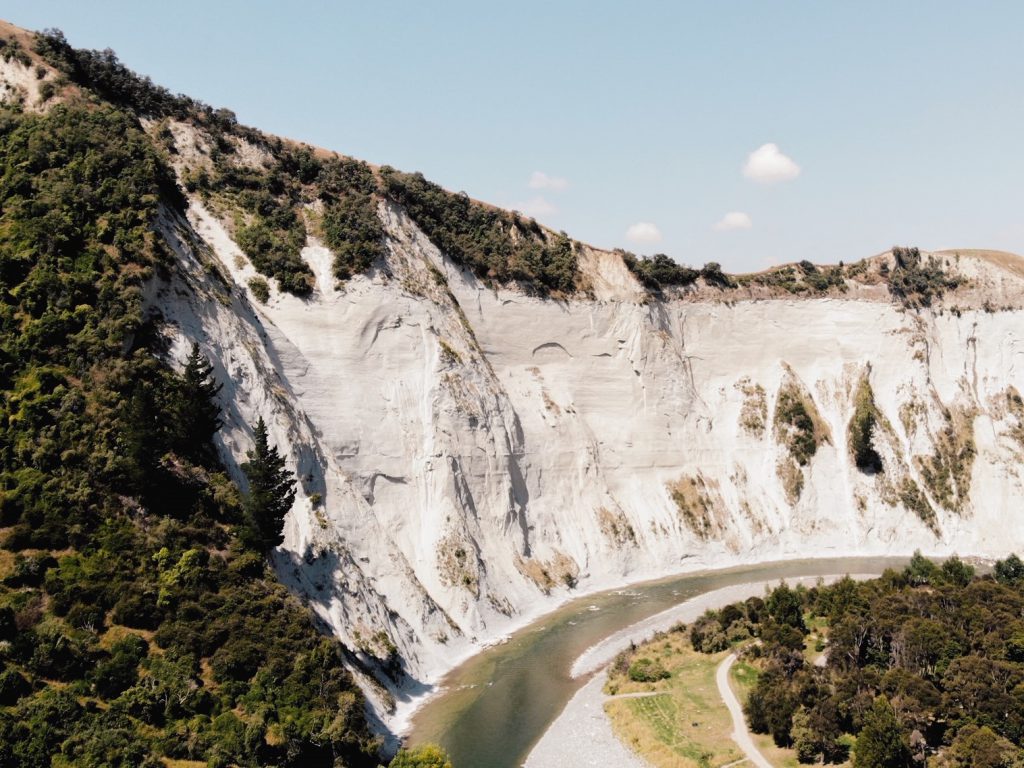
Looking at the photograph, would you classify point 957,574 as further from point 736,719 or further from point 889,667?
point 736,719

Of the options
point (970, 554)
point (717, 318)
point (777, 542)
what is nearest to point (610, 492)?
point (777, 542)

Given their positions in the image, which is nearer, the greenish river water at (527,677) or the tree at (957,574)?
the greenish river water at (527,677)

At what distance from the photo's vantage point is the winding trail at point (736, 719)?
32281 mm

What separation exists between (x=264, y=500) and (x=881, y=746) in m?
25.4

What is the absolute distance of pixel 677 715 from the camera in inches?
1433

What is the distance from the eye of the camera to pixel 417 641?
4350 centimetres

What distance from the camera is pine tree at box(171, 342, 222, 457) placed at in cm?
3781

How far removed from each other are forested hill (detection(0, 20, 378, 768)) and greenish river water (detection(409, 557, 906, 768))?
5.40m

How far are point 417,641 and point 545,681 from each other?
22.7ft

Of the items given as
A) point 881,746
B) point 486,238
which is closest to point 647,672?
point 881,746

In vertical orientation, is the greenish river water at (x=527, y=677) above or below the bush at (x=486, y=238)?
below

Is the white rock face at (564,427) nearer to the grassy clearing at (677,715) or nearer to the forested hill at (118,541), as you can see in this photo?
the forested hill at (118,541)

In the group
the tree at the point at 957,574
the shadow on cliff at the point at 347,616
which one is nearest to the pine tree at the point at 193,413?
the shadow on cliff at the point at 347,616

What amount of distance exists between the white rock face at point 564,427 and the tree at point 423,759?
36.8 ft
